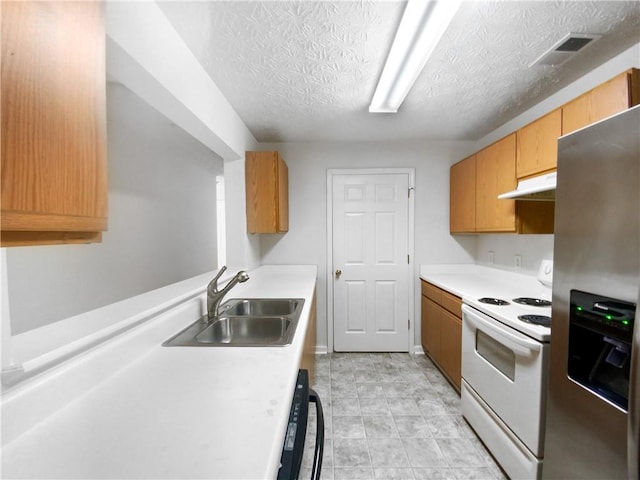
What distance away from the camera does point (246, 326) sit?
1551 millimetres

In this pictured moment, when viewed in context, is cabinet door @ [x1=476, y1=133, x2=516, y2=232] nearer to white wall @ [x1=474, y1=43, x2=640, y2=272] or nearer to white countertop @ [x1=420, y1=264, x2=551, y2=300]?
white wall @ [x1=474, y1=43, x2=640, y2=272]

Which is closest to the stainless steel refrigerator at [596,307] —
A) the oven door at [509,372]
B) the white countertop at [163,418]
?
the oven door at [509,372]

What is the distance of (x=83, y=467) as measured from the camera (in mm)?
541

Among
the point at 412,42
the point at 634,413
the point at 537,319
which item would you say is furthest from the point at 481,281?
the point at 412,42

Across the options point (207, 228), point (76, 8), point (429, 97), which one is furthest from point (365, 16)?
point (207, 228)

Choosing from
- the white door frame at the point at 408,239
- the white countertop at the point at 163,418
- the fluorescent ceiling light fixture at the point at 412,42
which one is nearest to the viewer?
the white countertop at the point at 163,418

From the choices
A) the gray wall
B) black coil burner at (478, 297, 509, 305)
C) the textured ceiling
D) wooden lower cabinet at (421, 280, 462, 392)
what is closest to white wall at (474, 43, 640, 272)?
the textured ceiling

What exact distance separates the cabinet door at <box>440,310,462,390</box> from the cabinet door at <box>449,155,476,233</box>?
904mm

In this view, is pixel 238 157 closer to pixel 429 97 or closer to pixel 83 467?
pixel 429 97

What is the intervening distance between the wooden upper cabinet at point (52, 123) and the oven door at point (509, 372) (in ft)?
5.89

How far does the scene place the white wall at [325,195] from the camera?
3.07 meters

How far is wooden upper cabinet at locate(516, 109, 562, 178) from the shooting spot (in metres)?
1.62

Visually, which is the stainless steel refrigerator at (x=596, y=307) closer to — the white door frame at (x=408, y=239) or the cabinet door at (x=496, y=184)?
the cabinet door at (x=496, y=184)

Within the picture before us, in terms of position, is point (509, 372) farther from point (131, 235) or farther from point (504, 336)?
point (131, 235)
